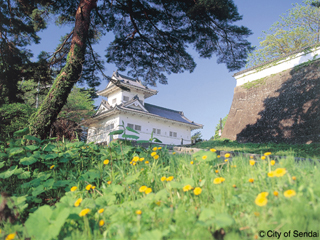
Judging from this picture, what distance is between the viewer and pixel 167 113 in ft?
70.5

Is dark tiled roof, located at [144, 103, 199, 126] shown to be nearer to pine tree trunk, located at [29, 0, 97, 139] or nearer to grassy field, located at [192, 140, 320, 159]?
grassy field, located at [192, 140, 320, 159]

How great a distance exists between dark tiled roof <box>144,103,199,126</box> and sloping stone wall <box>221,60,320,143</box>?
30.0 feet

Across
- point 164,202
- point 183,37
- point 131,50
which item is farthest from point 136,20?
point 164,202

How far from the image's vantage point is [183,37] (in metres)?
6.21

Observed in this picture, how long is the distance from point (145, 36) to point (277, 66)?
27.8 feet

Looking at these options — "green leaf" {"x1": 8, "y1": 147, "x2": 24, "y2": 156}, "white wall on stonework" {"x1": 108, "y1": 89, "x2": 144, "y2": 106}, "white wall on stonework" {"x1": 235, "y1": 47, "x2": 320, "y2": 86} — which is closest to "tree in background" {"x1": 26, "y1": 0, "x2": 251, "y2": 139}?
"green leaf" {"x1": 8, "y1": 147, "x2": 24, "y2": 156}

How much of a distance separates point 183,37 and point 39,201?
19.0 ft

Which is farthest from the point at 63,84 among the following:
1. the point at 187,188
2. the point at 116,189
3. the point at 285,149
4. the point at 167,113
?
the point at 167,113

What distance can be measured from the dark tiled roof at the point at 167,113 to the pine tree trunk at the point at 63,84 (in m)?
14.9

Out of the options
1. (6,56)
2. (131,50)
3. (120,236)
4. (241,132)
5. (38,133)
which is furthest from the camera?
(241,132)

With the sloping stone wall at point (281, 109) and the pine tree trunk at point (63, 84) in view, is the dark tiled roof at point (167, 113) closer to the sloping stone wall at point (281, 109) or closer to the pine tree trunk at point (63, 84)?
the sloping stone wall at point (281, 109)

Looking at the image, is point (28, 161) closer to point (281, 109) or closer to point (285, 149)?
point (285, 149)

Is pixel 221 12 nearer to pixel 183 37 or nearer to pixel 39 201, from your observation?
pixel 183 37

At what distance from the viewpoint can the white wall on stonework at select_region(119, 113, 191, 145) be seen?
57.5 ft
